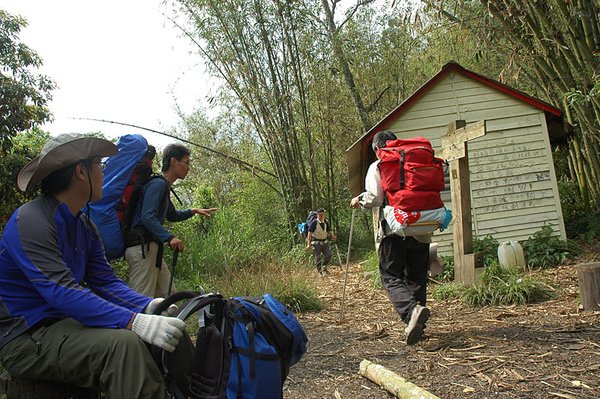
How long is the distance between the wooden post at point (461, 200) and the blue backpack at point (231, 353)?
448 centimetres

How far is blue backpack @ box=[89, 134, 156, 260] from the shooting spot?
3676mm

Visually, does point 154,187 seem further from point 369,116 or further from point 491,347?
point 369,116

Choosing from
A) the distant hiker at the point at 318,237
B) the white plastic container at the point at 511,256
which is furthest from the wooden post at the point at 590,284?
the distant hiker at the point at 318,237

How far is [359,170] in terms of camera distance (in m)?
10.0

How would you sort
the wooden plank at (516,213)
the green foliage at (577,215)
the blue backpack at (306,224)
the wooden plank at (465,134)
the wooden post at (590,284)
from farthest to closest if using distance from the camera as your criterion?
the blue backpack at (306,224) → the wooden plank at (516,213) → the green foliage at (577,215) → the wooden plank at (465,134) → the wooden post at (590,284)

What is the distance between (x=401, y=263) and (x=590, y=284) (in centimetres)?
190

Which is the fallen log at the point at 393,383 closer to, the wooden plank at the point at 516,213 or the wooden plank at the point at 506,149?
the wooden plank at the point at 516,213

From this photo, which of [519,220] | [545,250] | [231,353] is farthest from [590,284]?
[519,220]

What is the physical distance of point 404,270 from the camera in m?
4.64

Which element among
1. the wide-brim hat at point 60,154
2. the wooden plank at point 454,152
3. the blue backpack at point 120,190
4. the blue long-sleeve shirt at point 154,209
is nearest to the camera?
the wide-brim hat at point 60,154

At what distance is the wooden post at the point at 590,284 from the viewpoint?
4.90 meters

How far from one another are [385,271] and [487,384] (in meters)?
1.45

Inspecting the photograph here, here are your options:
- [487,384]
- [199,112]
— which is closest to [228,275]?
[487,384]

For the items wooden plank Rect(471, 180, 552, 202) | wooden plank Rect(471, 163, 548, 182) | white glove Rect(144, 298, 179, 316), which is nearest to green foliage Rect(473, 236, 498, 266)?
wooden plank Rect(471, 180, 552, 202)
